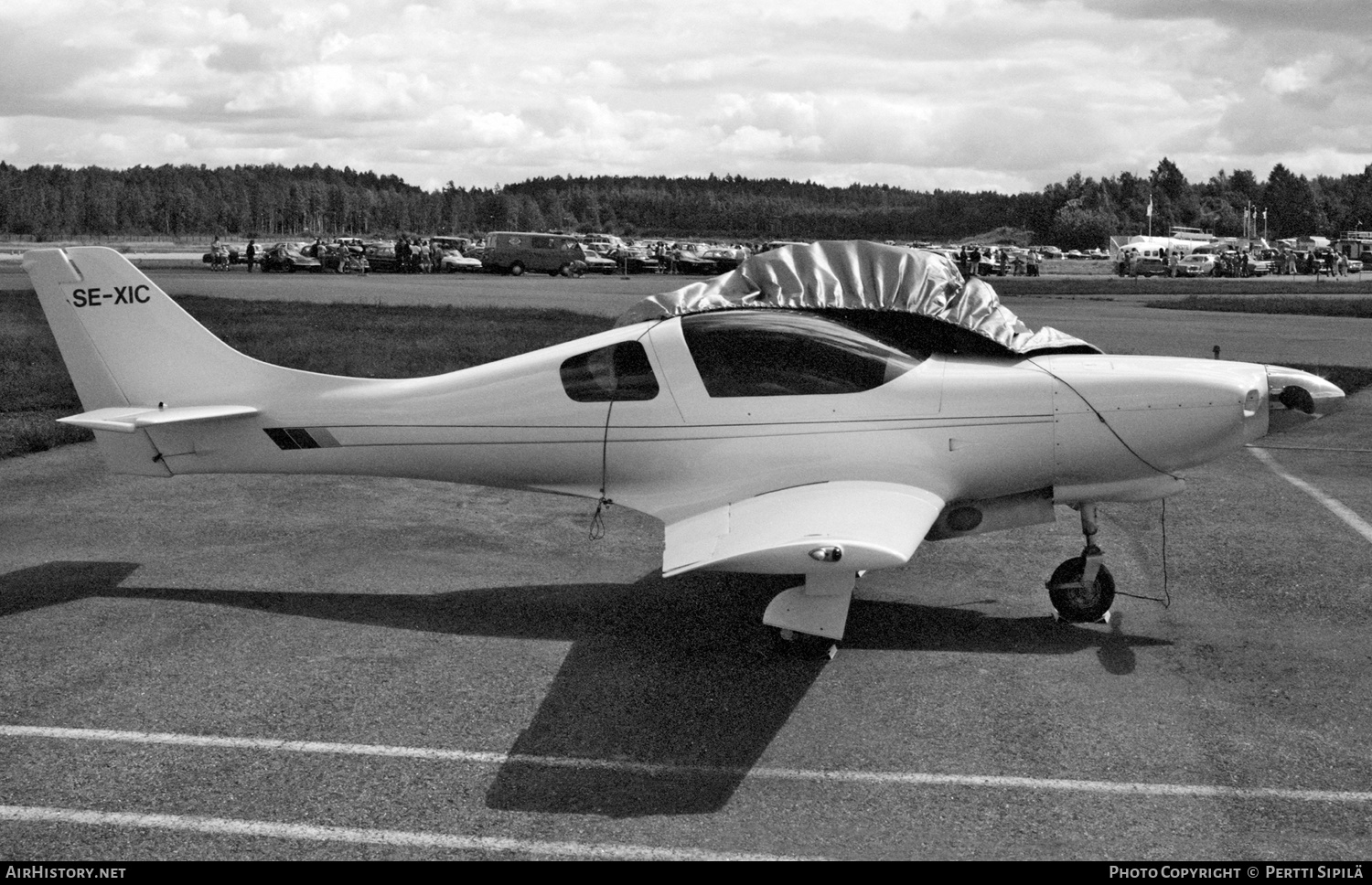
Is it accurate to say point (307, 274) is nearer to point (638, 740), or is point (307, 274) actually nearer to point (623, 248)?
point (623, 248)

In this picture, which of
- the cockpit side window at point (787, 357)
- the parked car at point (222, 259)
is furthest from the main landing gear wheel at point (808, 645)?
the parked car at point (222, 259)

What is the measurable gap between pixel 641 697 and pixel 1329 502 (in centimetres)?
743

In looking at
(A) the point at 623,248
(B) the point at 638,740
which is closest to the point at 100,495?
(B) the point at 638,740

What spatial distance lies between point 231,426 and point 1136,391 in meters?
6.01

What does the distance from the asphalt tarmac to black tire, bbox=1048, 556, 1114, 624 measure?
0.40 feet

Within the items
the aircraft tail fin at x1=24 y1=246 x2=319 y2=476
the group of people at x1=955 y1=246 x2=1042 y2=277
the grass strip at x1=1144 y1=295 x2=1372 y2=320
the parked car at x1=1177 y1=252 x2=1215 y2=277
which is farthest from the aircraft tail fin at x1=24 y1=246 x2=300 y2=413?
the parked car at x1=1177 y1=252 x2=1215 y2=277

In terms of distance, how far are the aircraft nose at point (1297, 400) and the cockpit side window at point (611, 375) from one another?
12.5 feet

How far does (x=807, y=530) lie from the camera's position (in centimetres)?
684

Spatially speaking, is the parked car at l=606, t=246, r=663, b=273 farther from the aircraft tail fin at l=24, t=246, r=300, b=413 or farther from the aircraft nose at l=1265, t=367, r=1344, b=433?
the aircraft nose at l=1265, t=367, r=1344, b=433

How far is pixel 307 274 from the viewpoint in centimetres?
6325

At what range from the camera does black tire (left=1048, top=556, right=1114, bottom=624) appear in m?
7.87

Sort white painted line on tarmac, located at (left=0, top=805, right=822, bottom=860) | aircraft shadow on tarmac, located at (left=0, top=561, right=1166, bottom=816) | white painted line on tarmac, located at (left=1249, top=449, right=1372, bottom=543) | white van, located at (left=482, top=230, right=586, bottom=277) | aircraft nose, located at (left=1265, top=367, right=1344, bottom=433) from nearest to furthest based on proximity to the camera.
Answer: white painted line on tarmac, located at (left=0, top=805, right=822, bottom=860)
aircraft shadow on tarmac, located at (left=0, top=561, right=1166, bottom=816)
aircraft nose, located at (left=1265, top=367, right=1344, bottom=433)
white painted line on tarmac, located at (left=1249, top=449, right=1372, bottom=543)
white van, located at (left=482, top=230, right=586, bottom=277)
